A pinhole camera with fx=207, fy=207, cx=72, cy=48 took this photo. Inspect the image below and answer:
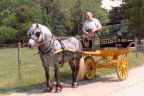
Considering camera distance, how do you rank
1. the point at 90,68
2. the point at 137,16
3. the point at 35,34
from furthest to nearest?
the point at 137,16
the point at 90,68
the point at 35,34

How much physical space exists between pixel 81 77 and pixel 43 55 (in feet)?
8.70

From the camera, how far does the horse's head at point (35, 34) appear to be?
575cm

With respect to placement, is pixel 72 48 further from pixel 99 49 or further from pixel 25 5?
pixel 25 5

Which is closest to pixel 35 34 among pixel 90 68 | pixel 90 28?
pixel 90 28

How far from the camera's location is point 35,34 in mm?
5863

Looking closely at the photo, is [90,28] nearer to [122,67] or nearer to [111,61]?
[111,61]

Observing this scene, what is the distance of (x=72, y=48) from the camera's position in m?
7.21

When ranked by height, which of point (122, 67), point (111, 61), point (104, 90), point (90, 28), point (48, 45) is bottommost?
point (104, 90)

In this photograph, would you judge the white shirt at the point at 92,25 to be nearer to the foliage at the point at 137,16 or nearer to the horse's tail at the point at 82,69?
the horse's tail at the point at 82,69

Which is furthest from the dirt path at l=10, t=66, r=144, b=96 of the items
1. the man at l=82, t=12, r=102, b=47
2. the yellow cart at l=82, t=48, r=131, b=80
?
the man at l=82, t=12, r=102, b=47

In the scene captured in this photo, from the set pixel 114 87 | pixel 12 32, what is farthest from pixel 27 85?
pixel 12 32

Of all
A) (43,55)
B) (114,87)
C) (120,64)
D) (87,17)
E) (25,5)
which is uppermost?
(25,5)

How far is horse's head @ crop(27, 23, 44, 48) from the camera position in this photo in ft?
18.9

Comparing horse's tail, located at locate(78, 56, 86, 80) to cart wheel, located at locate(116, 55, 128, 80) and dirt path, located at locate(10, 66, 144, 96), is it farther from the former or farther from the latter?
cart wheel, located at locate(116, 55, 128, 80)
